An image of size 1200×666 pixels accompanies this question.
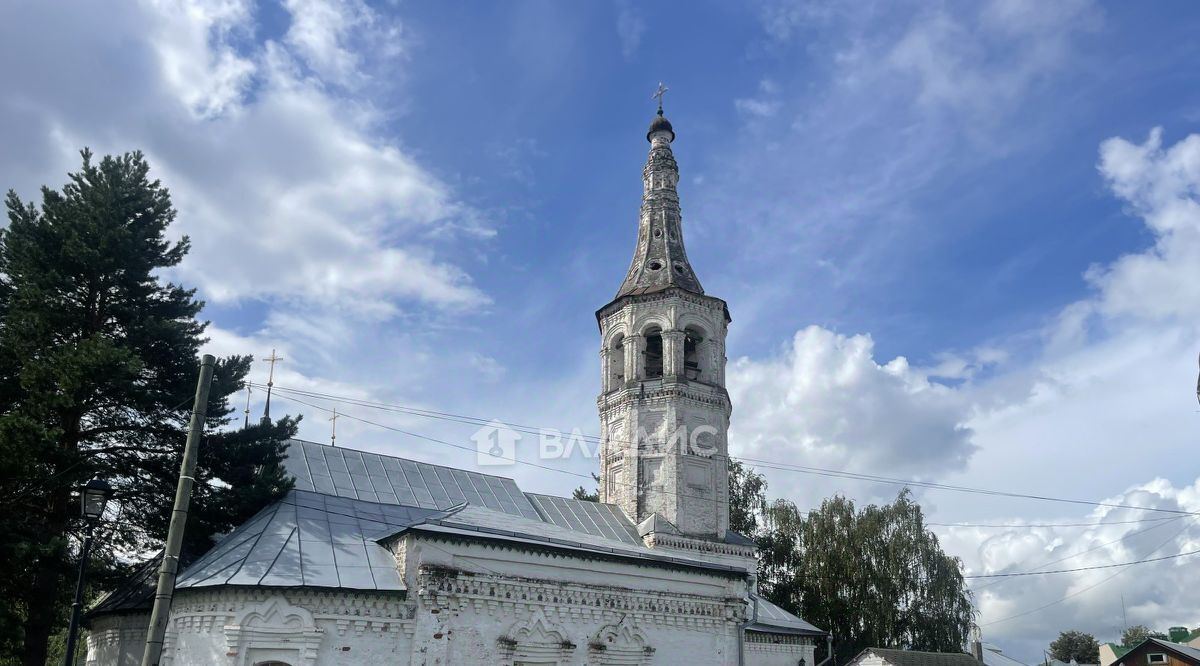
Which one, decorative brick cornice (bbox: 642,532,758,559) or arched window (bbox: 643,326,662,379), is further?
arched window (bbox: 643,326,662,379)

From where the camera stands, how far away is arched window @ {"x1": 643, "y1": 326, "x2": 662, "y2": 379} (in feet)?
78.6

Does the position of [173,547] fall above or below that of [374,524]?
below

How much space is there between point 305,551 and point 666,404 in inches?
427

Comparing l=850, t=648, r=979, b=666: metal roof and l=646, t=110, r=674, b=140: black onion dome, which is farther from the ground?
l=646, t=110, r=674, b=140: black onion dome

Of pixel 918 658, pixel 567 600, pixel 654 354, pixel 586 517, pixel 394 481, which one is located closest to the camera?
pixel 567 600

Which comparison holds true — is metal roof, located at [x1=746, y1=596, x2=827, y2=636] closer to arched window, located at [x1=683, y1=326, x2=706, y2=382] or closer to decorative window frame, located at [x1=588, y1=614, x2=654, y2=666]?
decorative window frame, located at [x1=588, y1=614, x2=654, y2=666]

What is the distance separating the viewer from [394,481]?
1909 centimetres

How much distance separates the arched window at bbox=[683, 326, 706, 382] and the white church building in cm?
4

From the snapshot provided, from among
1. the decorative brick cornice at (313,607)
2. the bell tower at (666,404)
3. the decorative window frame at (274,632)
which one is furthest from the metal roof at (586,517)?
the decorative window frame at (274,632)

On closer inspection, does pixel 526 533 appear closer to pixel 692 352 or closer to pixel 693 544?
pixel 693 544

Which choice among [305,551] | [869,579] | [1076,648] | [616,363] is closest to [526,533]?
[305,551]

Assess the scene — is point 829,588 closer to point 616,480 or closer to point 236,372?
point 616,480

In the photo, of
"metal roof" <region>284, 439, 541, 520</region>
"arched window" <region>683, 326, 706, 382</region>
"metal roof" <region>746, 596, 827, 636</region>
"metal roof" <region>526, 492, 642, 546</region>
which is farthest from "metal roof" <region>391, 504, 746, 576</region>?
"arched window" <region>683, 326, 706, 382</region>

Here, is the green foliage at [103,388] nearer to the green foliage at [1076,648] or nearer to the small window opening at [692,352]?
the small window opening at [692,352]
